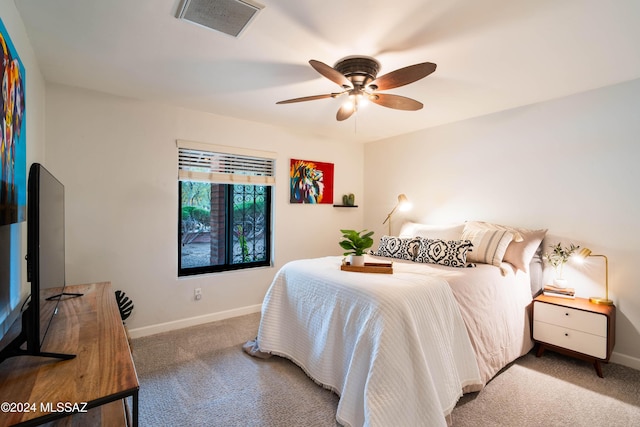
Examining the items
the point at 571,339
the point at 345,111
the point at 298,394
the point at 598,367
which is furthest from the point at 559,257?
the point at 298,394

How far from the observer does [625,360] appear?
2393 millimetres

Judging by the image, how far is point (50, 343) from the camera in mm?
1199

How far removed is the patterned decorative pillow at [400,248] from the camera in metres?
2.92

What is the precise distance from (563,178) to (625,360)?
5.10 ft

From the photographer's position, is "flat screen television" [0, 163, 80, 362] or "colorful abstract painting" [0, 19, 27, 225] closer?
"flat screen television" [0, 163, 80, 362]

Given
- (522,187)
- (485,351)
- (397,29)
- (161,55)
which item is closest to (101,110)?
(161,55)

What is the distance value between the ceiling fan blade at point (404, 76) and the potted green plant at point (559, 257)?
6.98ft

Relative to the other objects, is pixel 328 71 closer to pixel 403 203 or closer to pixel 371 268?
pixel 371 268

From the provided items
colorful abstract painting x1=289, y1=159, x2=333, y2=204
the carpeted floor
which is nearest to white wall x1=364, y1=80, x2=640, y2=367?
the carpeted floor

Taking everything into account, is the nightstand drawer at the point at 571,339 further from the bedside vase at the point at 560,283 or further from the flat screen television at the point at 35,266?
the flat screen television at the point at 35,266

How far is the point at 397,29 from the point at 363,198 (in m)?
3.12

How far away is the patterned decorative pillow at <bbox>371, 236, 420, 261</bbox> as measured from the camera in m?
2.92

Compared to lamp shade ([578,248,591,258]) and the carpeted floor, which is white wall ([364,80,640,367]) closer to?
lamp shade ([578,248,591,258])

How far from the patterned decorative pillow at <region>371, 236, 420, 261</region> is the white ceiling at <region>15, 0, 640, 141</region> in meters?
1.38
